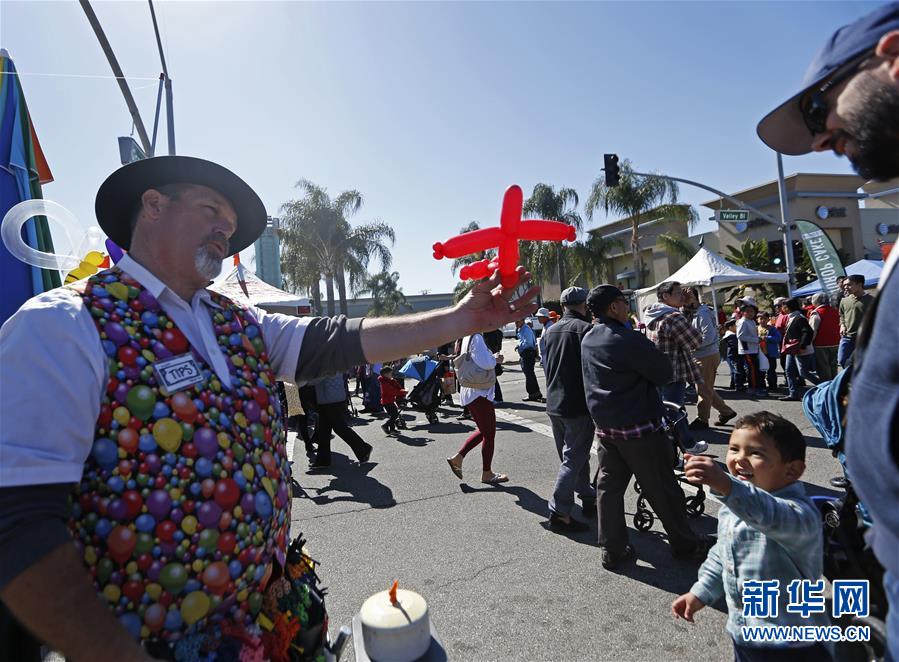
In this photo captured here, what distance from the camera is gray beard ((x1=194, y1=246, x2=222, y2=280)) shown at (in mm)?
1621

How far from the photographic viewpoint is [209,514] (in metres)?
1.28

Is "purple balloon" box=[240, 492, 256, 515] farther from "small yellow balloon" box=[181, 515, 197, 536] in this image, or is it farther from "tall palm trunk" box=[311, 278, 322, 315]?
"tall palm trunk" box=[311, 278, 322, 315]

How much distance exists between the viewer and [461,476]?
576cm

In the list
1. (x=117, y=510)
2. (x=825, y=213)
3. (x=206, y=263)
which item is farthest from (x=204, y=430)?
(x=825, y=213)

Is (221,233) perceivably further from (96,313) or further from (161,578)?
(161,578)

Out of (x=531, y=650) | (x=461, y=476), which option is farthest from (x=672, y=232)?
(x=531, y=650)

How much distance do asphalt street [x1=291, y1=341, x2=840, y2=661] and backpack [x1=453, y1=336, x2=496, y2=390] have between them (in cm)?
108

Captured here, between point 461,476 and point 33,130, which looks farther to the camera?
point 461,476

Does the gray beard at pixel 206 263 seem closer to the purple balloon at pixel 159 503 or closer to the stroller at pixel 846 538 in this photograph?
the purple balloon at pixel 159 503

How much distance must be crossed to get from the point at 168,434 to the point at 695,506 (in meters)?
4.24

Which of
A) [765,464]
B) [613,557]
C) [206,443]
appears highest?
[206,443]

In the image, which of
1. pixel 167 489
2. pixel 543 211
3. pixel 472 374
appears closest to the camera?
pixel 167 489

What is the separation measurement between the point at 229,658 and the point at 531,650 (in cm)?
206

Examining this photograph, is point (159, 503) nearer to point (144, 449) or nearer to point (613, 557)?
point (144, 449)
